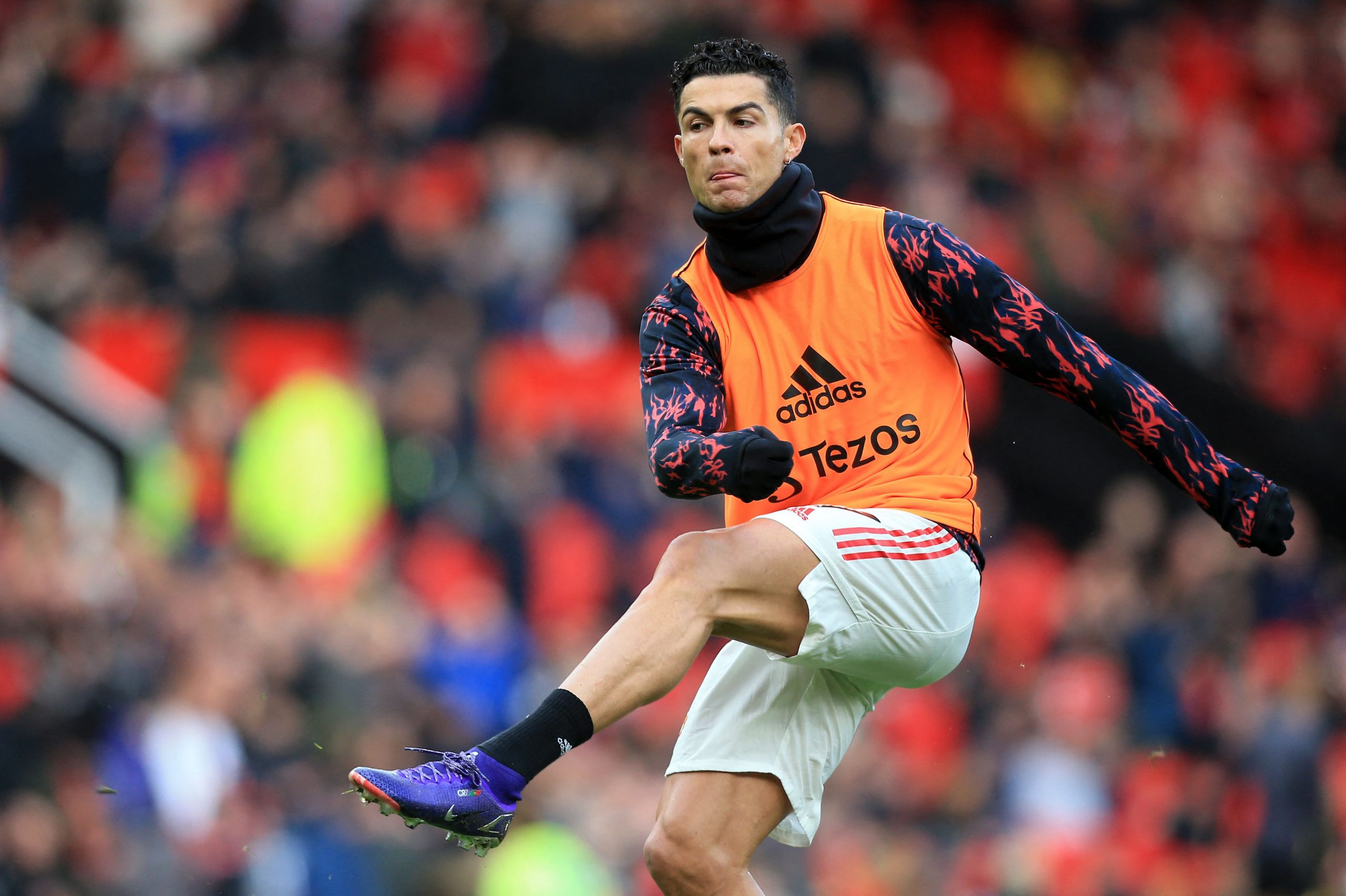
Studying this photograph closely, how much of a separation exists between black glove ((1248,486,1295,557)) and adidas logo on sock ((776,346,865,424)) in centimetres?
108

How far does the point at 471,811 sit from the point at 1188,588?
659 cm

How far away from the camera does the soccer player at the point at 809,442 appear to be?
13.6 ft

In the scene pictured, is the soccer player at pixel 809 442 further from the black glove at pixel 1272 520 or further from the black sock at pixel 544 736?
the black sock at pixel 544 736

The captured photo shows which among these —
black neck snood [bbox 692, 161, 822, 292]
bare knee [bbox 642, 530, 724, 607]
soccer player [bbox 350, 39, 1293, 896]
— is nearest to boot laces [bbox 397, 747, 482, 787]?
soccer player [bbox 350, 39, 1293, 896]

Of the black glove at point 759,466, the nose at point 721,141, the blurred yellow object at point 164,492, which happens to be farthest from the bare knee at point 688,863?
the blurred yellow object at point 164,492

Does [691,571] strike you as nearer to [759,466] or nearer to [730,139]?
[759,466]

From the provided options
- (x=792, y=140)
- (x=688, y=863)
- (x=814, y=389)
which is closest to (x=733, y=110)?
(x=792, y=140)

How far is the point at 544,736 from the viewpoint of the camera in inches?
155

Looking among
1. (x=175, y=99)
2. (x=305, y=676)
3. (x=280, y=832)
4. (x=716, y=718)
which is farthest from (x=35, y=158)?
(x=716, y=718)

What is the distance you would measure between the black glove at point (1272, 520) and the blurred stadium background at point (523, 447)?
4389 millimetres

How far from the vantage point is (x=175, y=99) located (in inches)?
427

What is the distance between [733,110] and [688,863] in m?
2.07

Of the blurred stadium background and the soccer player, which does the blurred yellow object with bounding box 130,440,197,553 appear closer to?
the blurred stadium background

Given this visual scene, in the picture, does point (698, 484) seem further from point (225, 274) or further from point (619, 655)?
point (225, 274)
